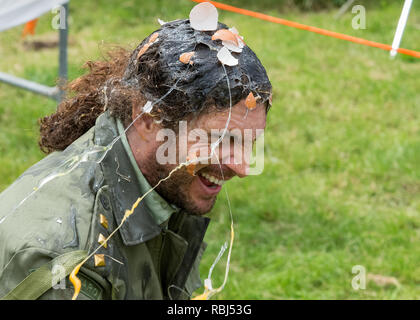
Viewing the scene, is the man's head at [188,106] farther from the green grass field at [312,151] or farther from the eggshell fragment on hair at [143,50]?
the green grass field at [312,151]

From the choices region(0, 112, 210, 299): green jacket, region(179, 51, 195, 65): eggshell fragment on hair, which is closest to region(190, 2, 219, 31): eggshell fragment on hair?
region(179, 51, 195, 65): eggshell fragment on hair

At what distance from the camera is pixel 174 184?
96.9 inches

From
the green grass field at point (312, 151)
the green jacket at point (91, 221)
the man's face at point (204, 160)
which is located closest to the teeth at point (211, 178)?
the man's face at point (204, 160)

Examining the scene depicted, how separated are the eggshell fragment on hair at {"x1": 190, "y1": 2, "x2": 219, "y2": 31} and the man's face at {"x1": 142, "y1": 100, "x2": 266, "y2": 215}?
0.31 m

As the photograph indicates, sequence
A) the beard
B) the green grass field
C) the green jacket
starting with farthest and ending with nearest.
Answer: the green grass field, the beard, the green jacket

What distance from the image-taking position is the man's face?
2.36 m

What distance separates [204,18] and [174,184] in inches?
24.8

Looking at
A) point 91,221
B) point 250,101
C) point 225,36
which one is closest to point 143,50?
point 225,36

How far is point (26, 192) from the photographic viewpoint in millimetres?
2348

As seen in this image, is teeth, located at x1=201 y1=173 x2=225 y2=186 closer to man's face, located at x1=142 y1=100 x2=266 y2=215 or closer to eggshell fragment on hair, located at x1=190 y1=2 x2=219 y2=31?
man's face, located at x1=142 y1=100 x2=266 y2=215

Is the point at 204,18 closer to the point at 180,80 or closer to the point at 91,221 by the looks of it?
the point at 180,80

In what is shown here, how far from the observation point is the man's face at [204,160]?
7.73ft

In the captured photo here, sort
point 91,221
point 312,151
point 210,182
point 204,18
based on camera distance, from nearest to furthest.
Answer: point 91,221 → point 204,18 → point 210,182 → point 312,151

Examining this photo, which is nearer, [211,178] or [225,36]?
[225,36]
